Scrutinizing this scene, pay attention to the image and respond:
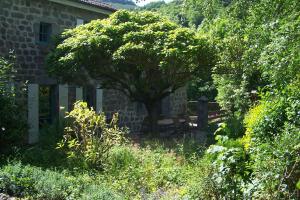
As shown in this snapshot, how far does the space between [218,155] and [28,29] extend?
29.6ft

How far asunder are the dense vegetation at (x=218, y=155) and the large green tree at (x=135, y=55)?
35.5 inches

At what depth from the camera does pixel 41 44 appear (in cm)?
1338

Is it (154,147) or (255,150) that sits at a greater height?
(255,150)

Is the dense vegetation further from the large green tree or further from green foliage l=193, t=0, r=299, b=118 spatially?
the large green tree

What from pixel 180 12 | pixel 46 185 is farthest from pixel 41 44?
pixel 46 185

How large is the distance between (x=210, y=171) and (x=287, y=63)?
75.0 inches

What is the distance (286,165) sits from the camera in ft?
16.6

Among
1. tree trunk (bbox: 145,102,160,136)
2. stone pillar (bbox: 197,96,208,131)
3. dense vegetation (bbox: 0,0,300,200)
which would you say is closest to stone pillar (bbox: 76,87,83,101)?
tree trunk (bbox: 145,102,160,136)

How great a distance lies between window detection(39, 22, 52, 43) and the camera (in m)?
13.6

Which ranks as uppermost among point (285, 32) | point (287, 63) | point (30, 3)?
point (30, 3)

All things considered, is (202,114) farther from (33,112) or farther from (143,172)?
(143,172)

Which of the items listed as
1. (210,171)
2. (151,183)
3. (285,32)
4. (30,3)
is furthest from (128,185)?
(30,3)

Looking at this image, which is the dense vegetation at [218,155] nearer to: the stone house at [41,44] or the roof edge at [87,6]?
the stone house at [41,44]

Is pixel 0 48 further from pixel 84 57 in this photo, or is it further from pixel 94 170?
pixel 94 170
